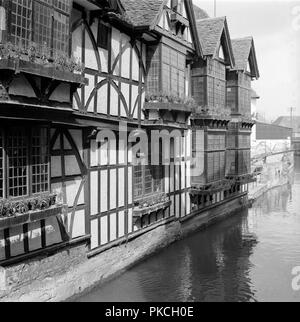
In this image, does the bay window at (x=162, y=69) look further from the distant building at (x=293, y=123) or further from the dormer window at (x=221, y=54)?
the distant building at (x=293, y=123)

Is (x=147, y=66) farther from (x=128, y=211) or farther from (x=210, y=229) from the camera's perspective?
(x=210, y=229)

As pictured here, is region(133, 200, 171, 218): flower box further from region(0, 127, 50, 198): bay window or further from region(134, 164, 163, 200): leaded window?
region(0, 127, 50, 198): bay window

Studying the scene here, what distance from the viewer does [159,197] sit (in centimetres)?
2011

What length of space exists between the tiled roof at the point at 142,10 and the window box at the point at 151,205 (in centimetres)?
727

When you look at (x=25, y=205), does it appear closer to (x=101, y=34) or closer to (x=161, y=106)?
(x=101, y=34)

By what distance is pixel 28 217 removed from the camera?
11.2 meters

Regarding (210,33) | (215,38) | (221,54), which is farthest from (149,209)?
(221,54)

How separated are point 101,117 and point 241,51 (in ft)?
64.3

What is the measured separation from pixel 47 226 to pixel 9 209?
2.55 metres

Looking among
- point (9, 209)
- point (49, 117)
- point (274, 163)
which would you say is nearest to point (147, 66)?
point (49, 117)

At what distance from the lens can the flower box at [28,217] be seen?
1064 cm

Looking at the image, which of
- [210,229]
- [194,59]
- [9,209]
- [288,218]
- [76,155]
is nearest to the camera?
[9,209]

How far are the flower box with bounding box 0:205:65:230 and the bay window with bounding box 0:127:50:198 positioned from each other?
57 cm

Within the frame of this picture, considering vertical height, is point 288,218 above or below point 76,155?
below
